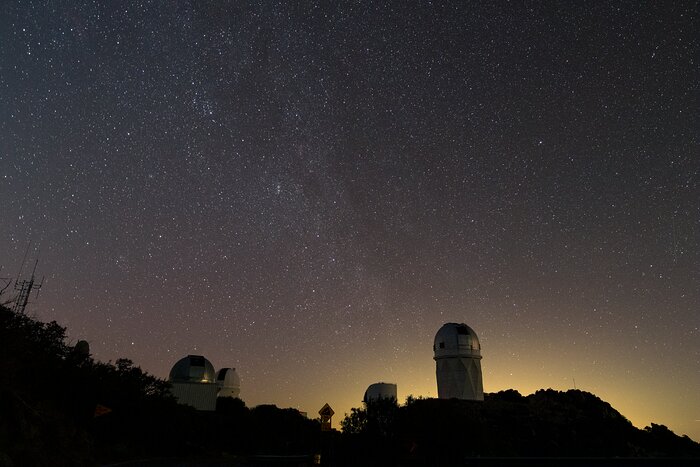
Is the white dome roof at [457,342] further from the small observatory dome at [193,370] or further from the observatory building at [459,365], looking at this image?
the small observatory dome at [193,370]

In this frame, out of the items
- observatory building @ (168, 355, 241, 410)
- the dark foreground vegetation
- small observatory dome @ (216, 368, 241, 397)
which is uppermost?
small observatory dome @ (216, 368, 241, 397)

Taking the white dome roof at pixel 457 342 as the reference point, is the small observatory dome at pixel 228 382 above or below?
below

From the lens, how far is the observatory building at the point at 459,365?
61.8m

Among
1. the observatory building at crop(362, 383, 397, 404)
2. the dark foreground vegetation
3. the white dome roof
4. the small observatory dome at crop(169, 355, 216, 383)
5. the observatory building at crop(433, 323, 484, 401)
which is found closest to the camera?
the dark foreground vegetation

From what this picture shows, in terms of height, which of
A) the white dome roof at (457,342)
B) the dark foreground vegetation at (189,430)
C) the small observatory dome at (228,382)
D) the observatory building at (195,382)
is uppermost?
the white dome roof at (457,342)

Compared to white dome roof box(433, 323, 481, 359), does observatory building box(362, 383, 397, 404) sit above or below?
below

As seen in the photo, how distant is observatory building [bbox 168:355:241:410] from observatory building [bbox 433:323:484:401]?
28.2 meters

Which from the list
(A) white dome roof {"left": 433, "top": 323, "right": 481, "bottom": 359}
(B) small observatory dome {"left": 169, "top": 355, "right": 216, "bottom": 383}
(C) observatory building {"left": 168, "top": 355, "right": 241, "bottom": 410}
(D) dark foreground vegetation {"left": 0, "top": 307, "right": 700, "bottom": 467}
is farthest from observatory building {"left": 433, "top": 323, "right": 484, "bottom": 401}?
(B) small observatory dome {"left": 169, "top": 355, "right": 216, "bottom": 383}

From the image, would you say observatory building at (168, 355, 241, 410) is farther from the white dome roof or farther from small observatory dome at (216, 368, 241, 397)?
the white dome roof

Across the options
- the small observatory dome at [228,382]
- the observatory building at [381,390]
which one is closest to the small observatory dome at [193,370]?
the small observatory dome at [228,382]

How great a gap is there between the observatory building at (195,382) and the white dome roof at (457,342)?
28.4 metres

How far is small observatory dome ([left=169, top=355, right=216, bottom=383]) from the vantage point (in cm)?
5734

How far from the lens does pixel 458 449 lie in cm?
2802

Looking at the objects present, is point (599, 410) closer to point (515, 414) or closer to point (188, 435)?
point (515, 414)
